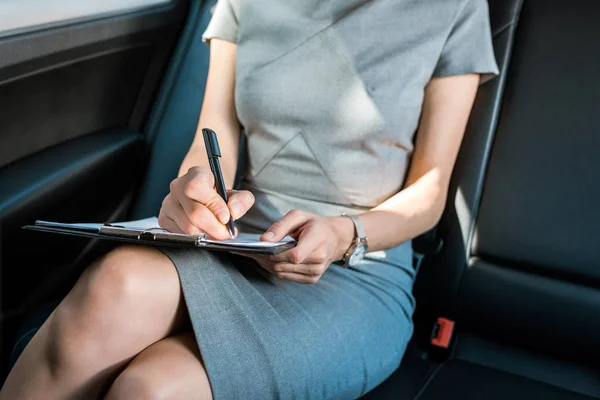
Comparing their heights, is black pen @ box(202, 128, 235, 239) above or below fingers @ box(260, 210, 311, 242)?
above

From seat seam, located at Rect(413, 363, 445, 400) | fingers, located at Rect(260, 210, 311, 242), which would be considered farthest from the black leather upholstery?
fingers, located at Rect(260, 210, 311, 242)

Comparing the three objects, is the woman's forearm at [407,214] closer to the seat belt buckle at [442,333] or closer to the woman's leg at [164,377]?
the seat belt buckle at [442,333]

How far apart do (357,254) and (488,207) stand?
0.31m

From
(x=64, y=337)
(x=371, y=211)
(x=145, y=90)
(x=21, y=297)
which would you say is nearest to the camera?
(x=64, y=337)

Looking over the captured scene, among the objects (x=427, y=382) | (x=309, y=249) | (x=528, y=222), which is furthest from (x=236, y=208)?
(x=528, y=222)

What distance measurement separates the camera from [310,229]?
96cm

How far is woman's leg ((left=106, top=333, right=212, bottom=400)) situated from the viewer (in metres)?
0.79

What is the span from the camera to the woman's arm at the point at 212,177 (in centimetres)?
90

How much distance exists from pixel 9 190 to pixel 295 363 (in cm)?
62

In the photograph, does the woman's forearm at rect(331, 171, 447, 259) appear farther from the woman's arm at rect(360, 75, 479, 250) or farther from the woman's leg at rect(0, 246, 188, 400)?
the woman's leg at rect(0, 246, 188, 400)

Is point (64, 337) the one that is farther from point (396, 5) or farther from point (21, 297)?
point (396, 5)

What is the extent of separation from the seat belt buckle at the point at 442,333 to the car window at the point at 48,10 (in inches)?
35.2

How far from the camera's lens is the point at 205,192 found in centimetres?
92

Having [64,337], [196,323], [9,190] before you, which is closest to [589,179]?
[196,323]
